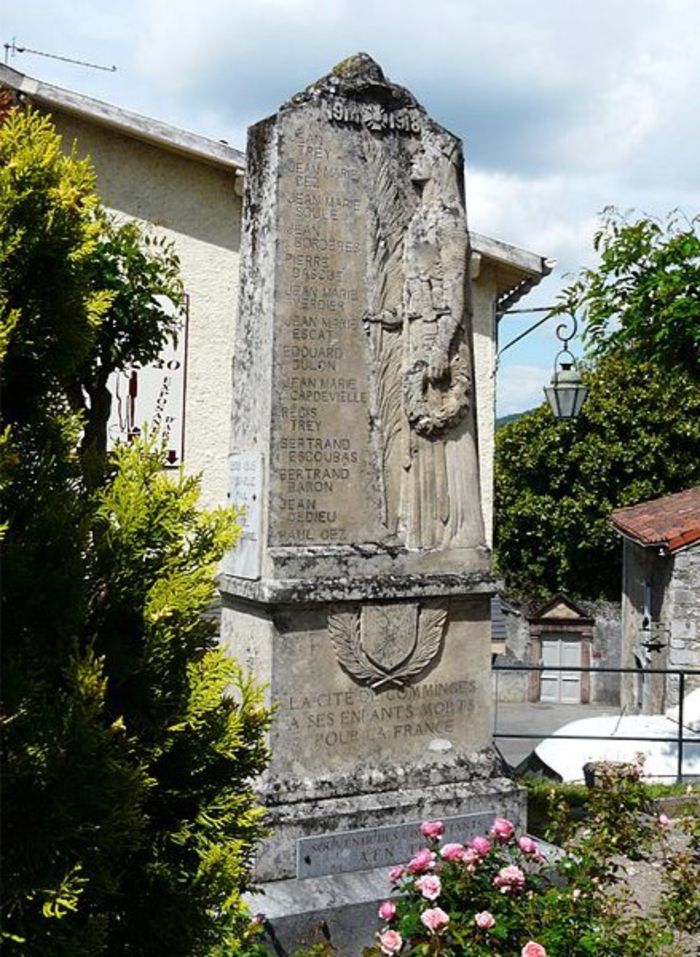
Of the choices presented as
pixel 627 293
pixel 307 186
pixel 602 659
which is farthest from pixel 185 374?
pixel 602 659

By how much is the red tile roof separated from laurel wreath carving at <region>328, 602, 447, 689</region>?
8.26 metres

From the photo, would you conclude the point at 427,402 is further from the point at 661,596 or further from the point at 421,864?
the point at 661,596

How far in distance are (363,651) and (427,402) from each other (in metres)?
1.28

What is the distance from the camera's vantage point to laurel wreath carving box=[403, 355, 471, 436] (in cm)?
587

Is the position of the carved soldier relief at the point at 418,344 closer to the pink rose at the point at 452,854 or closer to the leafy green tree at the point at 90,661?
the pink rose at the point at 452,854

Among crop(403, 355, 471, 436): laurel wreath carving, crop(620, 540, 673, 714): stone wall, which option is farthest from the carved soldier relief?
crop(620, 540, 673, 714): stone wall

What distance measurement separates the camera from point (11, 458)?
2889 millimetres

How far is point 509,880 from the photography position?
4.50m

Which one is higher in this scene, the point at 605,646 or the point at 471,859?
the point at 471,859

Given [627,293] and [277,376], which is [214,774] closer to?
[277,376]

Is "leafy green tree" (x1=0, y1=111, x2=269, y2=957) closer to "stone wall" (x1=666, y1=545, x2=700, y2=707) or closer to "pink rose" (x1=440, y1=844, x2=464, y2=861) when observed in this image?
"pink rose" (x1=440, y1=844, x2=464, y2=861)

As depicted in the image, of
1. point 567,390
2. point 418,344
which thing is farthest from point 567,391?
point 418,344

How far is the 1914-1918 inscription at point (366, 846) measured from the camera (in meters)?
5.35

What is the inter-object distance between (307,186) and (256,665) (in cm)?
233
